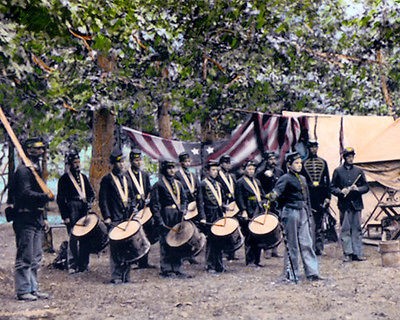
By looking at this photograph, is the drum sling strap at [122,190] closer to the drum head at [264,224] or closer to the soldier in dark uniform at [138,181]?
the soldier in dark uniform at [138,181]

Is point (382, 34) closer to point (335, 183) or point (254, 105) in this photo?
point (335, 183)

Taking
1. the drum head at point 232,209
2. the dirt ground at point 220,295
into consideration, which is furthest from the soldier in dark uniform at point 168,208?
the drum head at point 232,209

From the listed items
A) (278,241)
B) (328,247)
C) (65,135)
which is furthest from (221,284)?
(65,135)

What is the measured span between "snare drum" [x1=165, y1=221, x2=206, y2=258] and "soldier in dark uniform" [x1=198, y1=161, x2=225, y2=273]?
875 mm

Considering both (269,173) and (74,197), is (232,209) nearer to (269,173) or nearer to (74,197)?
(269,173)

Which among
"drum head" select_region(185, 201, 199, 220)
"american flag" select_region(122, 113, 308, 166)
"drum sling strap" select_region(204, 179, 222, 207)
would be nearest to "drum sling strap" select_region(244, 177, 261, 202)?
"drum sling strap" select_region(204, 179, 222, 207)

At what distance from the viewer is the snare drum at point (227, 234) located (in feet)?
45.0

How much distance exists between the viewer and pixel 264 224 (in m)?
13.7

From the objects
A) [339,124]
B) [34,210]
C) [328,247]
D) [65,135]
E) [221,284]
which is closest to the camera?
[34,210]

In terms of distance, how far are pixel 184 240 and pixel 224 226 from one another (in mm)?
921

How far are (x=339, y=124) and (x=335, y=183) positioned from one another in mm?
2929

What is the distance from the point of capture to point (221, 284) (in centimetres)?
1268

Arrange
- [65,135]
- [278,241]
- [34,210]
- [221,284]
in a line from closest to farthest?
1. [34,210]
2. [221,284]
3. [278,241]
4. [65,135]

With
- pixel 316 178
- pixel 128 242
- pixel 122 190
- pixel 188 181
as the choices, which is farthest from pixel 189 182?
pixel 128 242
